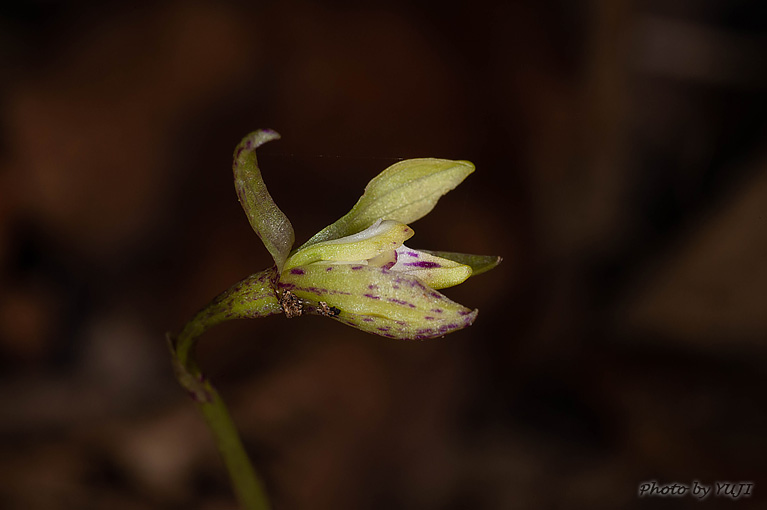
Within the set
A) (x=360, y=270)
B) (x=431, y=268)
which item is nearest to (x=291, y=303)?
(x=360, y=270)

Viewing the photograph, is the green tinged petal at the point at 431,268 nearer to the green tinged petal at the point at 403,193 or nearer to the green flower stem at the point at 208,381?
the green tinged petal at the point at 403,193

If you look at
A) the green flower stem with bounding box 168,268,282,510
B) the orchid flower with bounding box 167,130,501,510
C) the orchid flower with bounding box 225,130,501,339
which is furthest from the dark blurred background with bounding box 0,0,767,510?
→ the orchid flower with bounding box 225,130,501,339

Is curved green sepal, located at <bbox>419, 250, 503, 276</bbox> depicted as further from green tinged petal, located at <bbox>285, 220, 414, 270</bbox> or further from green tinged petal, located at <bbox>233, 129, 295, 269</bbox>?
green tinged petal, located at <bbox>233, 129, 295, 269</bbox>

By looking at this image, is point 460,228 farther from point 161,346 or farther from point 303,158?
point 161,346

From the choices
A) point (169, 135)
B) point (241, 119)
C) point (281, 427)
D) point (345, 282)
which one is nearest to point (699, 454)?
point (281, 427)

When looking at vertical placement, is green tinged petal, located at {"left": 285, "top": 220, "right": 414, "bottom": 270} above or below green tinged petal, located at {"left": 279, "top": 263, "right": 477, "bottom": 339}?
above

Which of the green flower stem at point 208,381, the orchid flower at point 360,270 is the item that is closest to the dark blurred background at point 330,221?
the green flower stem at point 208,381

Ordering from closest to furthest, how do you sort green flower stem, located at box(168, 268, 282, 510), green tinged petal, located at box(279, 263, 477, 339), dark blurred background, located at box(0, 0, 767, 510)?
green tinged petal, located at box(279, 263, 477, 339) → green flower stem, located at box(168, 268, 282, 510) → dark blurred background, located at box(0, 0, 767, 510)

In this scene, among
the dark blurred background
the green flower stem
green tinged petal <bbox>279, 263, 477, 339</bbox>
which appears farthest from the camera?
the dark blurred background
